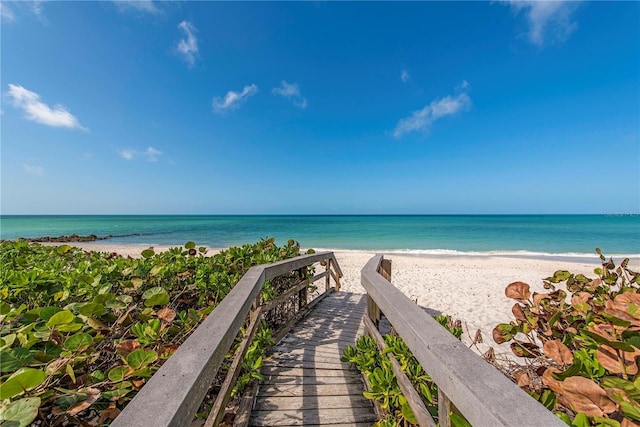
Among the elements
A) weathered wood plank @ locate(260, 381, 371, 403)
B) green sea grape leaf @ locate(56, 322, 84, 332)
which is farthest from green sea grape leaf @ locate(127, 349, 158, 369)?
weathered wood plank @ locate(260, 381, 371, 403)

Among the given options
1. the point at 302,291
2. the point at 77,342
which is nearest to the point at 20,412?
the point at 77,342

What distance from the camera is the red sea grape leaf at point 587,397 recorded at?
722 millimetres

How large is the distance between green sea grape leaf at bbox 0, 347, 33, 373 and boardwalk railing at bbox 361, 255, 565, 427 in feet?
4.75

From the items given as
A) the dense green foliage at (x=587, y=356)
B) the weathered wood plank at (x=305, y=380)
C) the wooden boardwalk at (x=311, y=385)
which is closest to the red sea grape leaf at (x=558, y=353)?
the dense green foliage at (x=587, y=356)

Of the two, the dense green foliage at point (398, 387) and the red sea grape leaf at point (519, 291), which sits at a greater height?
the red sea grape leaf at point (519, 291)

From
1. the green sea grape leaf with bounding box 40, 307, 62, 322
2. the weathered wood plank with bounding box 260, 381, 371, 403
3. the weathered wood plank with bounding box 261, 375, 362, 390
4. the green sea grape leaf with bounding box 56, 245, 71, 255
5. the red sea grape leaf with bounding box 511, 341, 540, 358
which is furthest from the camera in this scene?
the green sea grape leaf with bounding box 56, 245, 71, 255

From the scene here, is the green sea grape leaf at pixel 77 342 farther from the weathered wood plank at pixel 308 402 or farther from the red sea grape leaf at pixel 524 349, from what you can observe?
the red sea grape leaf at pixel 524 349

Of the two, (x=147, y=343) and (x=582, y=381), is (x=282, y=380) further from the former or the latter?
(x=582, y=381)

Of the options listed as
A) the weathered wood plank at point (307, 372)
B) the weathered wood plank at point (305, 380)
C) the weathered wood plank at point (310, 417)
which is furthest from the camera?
the weathered wood plank at point (307, 372)

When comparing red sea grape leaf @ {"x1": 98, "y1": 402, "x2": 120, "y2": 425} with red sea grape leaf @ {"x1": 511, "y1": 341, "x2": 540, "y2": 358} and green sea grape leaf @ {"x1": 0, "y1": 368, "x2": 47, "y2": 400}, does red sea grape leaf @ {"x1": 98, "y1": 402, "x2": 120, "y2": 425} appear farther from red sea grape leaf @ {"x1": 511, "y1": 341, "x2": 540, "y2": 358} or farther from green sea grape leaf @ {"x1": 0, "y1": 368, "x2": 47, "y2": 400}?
red sea grape leaf @ {"x1": 511, "y1": 341, "x2": 540, "y2": 358}

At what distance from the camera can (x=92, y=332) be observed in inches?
56.2

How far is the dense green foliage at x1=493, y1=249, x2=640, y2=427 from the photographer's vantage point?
28.8 inches

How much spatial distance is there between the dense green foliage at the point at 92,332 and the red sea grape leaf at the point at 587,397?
1.41 metres

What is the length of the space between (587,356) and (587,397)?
1.13 ft
